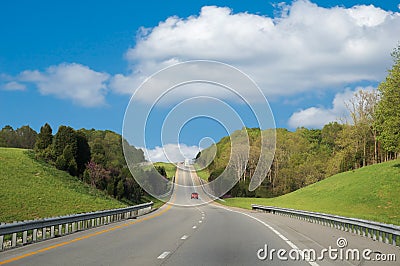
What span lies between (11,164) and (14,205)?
872 inches

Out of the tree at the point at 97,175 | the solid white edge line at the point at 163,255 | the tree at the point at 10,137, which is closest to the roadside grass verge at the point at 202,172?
the tree at the point at 10,137

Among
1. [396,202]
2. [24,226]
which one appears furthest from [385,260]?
[396,202]

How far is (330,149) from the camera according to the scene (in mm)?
136500

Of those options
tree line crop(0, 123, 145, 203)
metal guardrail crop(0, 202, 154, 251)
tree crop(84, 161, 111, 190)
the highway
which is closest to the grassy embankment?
tree line crop(0, 123, 145, 203)

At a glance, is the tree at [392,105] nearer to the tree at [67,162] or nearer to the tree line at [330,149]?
the tree line at [330,149]

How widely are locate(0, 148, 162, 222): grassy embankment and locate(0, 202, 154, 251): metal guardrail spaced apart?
289 inches

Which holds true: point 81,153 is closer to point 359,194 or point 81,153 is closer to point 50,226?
point 359,194

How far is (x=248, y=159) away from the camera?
11181cm

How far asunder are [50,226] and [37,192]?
102 feet

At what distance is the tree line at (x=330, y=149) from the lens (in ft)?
197

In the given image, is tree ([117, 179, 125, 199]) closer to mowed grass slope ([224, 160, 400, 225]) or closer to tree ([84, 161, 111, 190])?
tree ([84, 161, 111, 190])

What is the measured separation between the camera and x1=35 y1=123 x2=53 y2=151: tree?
7238cm

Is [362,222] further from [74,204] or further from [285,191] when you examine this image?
[285,191]

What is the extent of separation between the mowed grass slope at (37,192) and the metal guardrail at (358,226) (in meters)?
17.6
